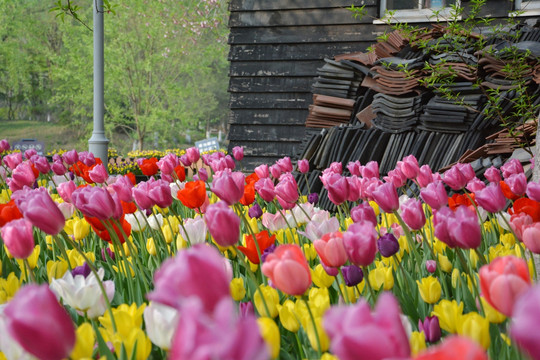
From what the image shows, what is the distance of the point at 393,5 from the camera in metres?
6.58

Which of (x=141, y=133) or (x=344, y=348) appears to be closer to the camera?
(x=344, y=348)

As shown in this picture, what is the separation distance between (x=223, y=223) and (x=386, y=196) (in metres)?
0.57

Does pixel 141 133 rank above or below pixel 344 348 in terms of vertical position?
below

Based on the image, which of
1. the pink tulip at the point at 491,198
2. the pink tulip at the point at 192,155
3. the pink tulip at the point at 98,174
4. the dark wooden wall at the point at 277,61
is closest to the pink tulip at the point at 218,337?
the pink tulip at the point at 491,198

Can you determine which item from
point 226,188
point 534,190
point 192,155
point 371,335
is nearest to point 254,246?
point 226,188

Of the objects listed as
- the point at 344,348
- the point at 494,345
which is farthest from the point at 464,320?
the point at 344,348

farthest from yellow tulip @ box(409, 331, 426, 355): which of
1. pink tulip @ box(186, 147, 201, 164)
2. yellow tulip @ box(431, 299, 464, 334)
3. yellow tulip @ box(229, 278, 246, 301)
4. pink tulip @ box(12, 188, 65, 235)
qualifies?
pink tulip @ box(186, 147, 201, 164)

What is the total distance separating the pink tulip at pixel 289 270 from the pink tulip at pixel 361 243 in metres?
0.16

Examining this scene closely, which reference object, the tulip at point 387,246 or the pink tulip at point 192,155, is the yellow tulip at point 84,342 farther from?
the pink tulip at point 192,155

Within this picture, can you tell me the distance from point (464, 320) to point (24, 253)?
881mm

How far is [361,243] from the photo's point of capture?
1.03 m

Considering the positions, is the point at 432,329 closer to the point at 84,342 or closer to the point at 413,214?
the point at 413,214

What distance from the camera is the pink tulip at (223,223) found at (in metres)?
1.03

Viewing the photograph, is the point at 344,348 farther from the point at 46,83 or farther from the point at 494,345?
the point at 46,83
